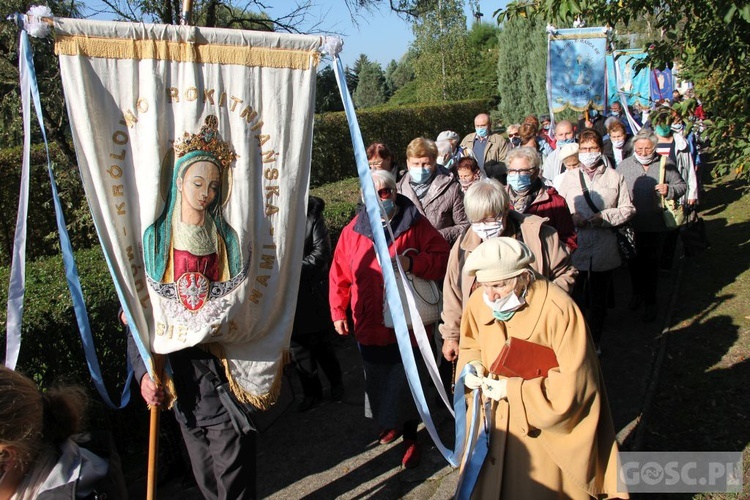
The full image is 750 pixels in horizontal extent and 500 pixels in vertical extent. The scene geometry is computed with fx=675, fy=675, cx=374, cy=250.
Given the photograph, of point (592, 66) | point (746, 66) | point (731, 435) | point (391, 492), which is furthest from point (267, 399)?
point (592, 66)

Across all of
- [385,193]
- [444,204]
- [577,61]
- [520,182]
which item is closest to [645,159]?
[444,204]

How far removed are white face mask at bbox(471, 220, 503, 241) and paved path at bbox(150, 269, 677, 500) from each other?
1588 millimetres

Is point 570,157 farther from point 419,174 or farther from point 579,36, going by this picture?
point 579,36

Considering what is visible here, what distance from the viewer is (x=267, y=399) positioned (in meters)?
3.38

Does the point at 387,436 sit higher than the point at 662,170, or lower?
lower

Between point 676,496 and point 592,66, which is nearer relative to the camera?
point 676,496

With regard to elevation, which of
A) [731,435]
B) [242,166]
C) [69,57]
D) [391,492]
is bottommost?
[391,492]

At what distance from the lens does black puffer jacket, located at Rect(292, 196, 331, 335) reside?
4820mm

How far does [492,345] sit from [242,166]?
54.7 inches

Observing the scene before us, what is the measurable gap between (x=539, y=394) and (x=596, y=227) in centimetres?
332

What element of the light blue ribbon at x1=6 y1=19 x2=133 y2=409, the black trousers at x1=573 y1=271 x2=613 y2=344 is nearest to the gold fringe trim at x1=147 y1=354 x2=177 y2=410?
the light blue ribbon at x1=6 y1=19 x2=133 y2=409

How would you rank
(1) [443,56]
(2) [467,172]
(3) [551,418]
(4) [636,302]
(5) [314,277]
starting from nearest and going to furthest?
(3) [551,418], (5) [314,277], (2) [467,172], (4) [636,302], (1) [443,56]

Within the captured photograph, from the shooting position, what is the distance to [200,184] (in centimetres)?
296

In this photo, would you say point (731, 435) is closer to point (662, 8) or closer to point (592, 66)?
point (662, 8)
